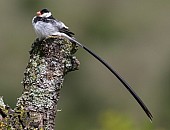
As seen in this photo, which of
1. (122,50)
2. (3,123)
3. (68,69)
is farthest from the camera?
(122,50)

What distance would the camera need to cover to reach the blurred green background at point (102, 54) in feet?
35.1

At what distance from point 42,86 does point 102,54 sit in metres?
9.82

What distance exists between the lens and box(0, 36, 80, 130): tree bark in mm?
2273

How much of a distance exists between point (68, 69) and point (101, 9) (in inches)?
468

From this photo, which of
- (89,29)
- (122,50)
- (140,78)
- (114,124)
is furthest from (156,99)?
(114,124)

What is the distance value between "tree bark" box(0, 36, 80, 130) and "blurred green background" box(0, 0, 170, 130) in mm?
6800

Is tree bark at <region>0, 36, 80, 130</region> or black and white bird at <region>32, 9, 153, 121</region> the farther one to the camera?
black and white bird at <region>32, 9, 153, 121</region>

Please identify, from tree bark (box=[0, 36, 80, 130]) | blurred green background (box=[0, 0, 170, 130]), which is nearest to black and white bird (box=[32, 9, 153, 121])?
tree bark (box=[0, 36, 80, 130])

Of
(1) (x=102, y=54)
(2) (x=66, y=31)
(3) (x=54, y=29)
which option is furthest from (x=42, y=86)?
(1) (x=102, y=54)

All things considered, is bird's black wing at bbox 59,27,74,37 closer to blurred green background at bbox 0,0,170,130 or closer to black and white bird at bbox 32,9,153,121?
black and white bird at bbox 32,9,153,121

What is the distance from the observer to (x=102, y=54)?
12.3 m

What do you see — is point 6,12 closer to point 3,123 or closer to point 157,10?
point 157,10

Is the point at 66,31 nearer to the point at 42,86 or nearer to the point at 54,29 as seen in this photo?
the point at 54,29

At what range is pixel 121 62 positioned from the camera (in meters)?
11.9
